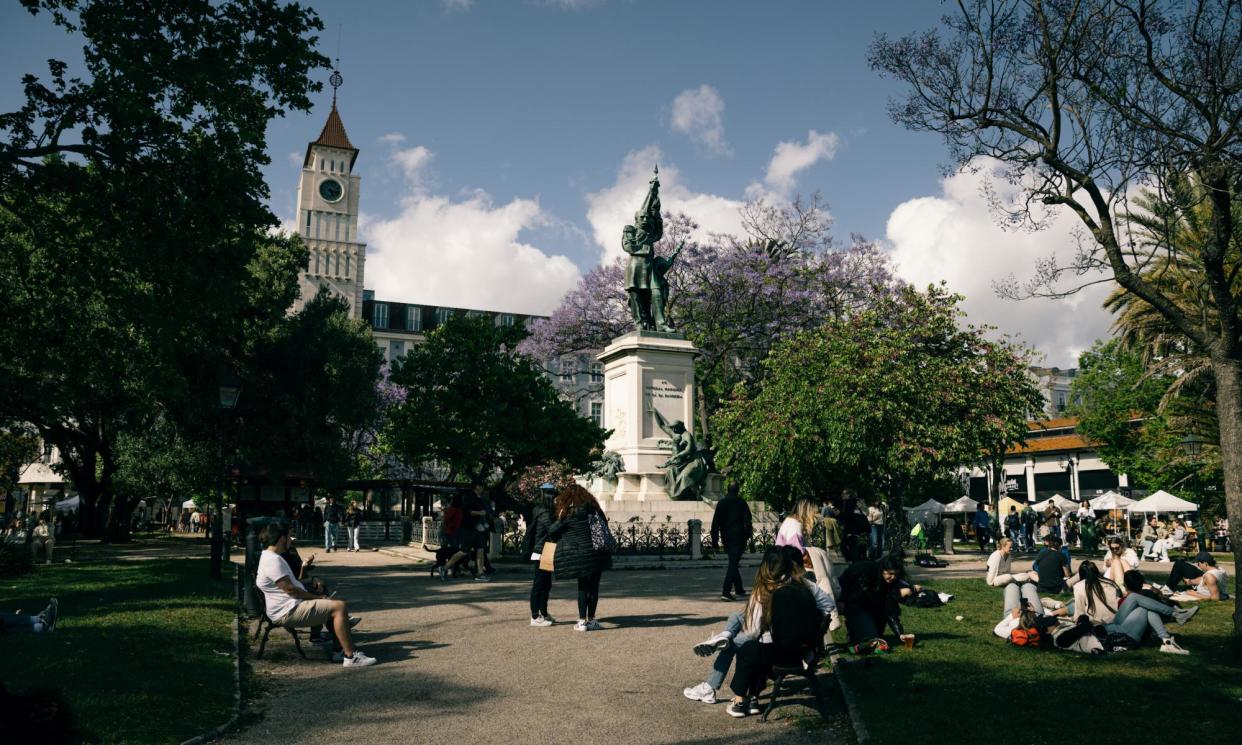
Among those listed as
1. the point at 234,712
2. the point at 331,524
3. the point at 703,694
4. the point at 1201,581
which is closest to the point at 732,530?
the point at 703,694

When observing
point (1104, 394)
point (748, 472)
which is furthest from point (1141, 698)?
point (1104, 394)

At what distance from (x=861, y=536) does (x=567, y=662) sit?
7.92 meters

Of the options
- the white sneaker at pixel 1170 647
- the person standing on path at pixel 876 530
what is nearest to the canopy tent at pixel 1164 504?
the person standing on path at pixel 876 530

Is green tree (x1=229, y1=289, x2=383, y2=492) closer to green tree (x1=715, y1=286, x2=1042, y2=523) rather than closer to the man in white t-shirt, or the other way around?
green tree (x1=715, y1=286, x2=1042, y2=523)

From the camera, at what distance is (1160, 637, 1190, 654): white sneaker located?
8.84m

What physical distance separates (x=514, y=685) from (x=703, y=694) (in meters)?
1.67

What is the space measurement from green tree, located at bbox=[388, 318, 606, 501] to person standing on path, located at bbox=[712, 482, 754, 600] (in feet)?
28.0

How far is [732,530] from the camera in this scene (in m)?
13.5

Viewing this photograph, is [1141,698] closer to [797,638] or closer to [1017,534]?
[797,638]

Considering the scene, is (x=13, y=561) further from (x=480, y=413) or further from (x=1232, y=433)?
(x=1232, y=433)

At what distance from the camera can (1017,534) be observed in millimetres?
31844

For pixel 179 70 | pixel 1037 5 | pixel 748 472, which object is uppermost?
pixel 179 70

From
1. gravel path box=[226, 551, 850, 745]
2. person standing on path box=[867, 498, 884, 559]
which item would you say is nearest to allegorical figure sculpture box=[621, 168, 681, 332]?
person standing on path box=[867, 498, 884, 559]

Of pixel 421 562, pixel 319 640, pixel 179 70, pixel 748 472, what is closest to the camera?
pixel 319 640
